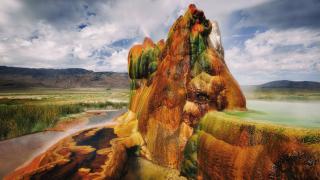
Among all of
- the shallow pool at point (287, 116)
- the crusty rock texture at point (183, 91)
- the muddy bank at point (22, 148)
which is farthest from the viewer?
the muddy bank at point (22, 148)

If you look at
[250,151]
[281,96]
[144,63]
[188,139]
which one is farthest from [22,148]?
[281,96]

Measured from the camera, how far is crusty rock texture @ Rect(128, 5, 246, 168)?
11109 millimetres

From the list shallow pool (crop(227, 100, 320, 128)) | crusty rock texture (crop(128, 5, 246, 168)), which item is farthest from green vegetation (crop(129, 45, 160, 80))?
shallow pool (crop(227, 100, 320, 128))

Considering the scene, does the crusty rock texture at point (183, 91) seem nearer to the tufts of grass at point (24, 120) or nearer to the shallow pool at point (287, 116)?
the shallow pool at point (287, 116)

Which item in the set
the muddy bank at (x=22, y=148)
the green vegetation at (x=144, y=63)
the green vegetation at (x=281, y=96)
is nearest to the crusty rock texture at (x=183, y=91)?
the green vegetation at (x=144, y=63)

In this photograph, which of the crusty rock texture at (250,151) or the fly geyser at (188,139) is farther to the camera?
the fly geyser at (188,139)

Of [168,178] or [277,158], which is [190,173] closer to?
[168,178]

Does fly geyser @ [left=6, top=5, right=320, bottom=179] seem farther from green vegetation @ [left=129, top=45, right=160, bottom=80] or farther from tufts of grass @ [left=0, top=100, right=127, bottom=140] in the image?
tufts of grass @ [left=0, top=100, right=127, bottom=140]

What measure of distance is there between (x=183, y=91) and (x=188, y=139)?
2.43 m

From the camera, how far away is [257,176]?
6.89m

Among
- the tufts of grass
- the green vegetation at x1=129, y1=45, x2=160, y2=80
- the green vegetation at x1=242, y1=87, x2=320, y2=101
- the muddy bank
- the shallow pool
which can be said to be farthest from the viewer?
the green vegetation at x1=242, y1=87, x2=320, y2=101

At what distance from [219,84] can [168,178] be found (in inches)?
193

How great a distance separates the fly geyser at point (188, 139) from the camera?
690 cm

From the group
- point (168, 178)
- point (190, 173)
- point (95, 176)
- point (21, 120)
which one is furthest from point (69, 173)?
point (21, 120)
